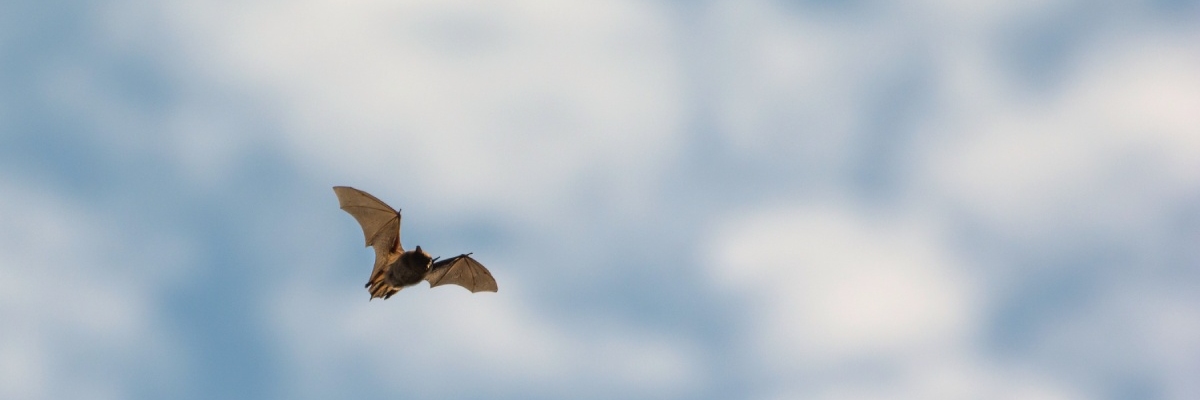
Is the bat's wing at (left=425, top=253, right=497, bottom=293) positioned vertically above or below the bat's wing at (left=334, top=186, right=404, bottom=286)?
below

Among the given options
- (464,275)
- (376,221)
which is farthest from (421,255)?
(464,275)

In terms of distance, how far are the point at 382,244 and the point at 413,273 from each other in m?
3.86

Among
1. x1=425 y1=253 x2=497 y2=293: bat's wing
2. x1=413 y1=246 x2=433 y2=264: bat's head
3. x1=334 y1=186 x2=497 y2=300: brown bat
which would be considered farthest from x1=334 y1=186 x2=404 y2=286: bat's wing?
x1=413 y1=246 x2=433 y2=264: bat's head

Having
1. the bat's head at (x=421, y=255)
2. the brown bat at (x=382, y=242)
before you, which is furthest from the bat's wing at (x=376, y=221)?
the bat's head at (x=421, y=255)

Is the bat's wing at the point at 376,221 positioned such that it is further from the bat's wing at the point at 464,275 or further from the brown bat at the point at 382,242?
the bat's wing at the point at 464,275

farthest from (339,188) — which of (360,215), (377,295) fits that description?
(377,295)

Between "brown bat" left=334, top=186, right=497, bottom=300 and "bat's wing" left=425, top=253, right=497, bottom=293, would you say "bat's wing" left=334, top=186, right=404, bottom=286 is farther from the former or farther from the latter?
"bat's wing" left=425, top=253, right=497, bottom=293

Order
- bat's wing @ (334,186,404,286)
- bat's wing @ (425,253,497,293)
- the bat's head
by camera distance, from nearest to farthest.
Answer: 1. the bat's head
2. bat's wing @ (334,186,404,286)
3. bat's wing @ (425,253,497,293)

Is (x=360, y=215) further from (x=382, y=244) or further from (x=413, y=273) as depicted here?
(x=413, y=273)

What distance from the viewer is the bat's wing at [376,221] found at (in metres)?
32.0

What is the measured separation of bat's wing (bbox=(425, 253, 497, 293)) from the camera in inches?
1336

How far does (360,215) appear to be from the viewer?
1281 inches

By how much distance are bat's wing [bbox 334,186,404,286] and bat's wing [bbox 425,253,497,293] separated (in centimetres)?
188

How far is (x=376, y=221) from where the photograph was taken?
32469mm
